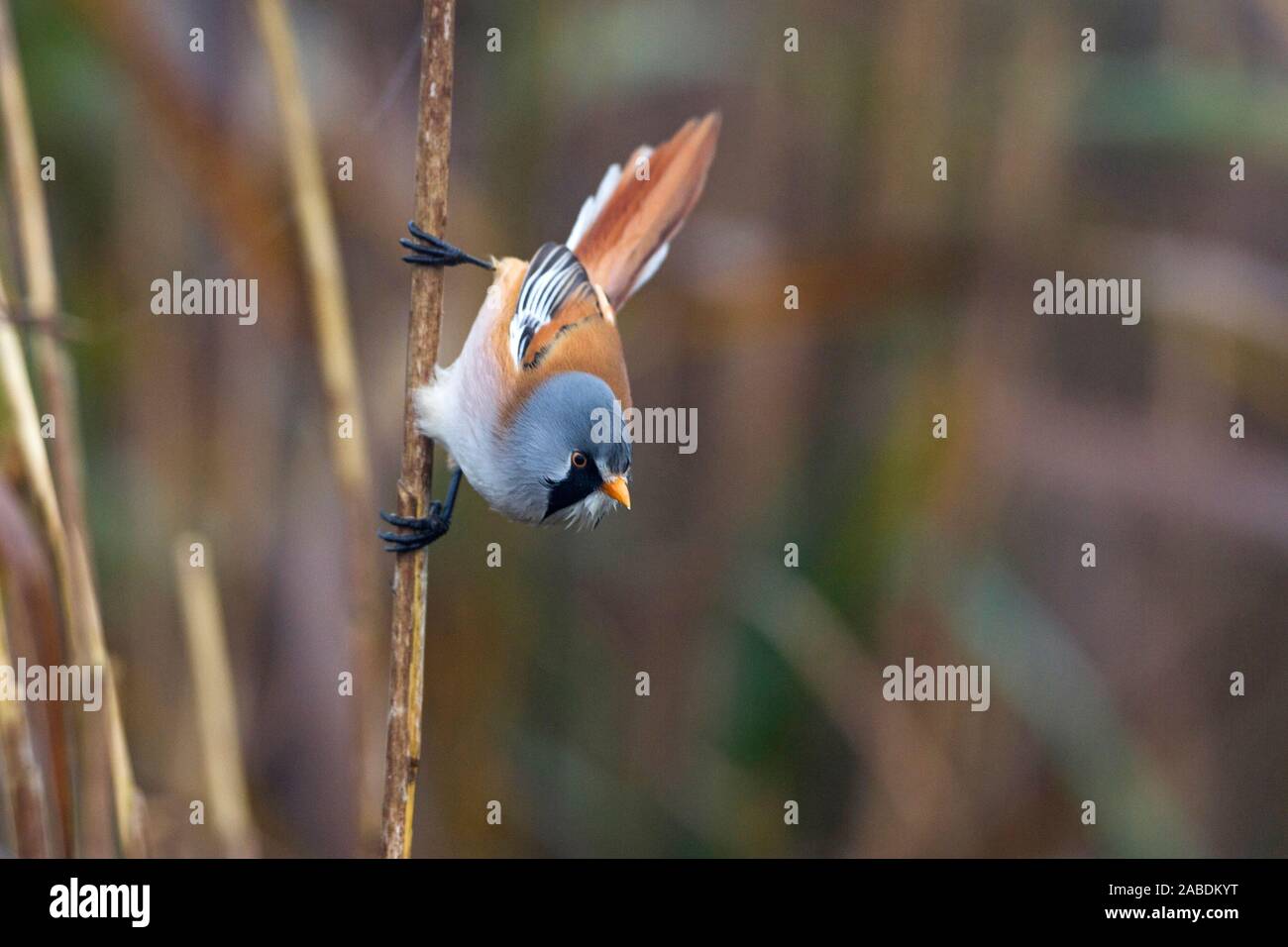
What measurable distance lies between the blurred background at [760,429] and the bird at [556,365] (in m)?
0.23

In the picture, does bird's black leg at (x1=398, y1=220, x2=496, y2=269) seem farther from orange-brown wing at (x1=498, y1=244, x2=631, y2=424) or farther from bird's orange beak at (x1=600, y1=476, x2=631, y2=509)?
bird's orange beak at (x1=600, y1=476, x2=631, y2=509)

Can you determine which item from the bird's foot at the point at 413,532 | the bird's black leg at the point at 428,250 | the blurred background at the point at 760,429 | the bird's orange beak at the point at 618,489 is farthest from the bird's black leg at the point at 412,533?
the blurred background at the point at 760,429

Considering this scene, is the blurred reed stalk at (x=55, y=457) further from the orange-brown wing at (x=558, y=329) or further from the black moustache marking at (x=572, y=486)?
the orange-brown wing at (x=558, y=329)

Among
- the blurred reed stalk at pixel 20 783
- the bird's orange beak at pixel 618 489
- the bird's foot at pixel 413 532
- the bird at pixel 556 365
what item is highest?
the bird at pixel 556 365

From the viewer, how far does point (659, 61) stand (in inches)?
131

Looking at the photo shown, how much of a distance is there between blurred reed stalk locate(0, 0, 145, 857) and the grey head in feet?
2.72

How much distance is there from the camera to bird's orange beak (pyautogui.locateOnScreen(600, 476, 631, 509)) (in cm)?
247

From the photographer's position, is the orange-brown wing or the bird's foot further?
the orange-brown wing

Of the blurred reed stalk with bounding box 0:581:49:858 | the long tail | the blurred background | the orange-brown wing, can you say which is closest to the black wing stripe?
the orange-brown wing

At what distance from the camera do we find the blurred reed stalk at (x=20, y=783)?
6.29 feet

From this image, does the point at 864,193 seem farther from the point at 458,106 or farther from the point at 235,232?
the point at 235,232

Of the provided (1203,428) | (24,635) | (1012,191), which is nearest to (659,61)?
(1012,191)

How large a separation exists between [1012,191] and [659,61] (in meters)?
1.02

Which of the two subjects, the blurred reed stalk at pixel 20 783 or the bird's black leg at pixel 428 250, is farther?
the bird's black leg at pixel 428 250
